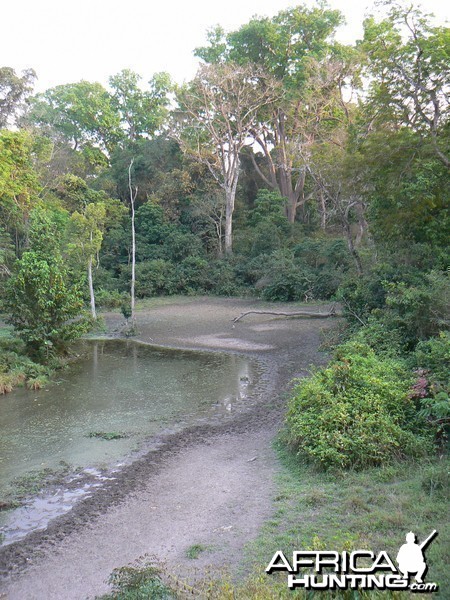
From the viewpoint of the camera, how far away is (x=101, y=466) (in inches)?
344

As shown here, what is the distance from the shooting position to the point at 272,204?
118ft

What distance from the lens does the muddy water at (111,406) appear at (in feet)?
30.7

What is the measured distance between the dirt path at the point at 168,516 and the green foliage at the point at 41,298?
7.37 m

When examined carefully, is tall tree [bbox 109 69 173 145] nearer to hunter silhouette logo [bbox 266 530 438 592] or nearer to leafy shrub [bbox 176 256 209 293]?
leafy shrub [bbox 176 256 209 293]

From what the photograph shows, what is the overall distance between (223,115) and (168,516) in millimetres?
29864

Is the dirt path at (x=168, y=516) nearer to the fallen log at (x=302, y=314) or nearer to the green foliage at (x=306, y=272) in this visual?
the fallen log at (x=302, y=314)

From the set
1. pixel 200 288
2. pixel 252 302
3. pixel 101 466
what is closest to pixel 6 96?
pixel 200 288

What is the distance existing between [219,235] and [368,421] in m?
29.3

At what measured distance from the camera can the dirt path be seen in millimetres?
5543

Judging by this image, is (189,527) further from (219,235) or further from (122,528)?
(219,235)

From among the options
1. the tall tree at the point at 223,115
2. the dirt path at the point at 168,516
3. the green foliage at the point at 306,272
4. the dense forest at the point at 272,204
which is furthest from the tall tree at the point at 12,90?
the dirt path at the point at 168,516

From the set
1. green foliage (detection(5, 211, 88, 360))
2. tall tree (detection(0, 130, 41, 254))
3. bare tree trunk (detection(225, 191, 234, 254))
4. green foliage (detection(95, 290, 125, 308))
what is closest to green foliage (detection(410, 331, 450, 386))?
green foliage (detection(5, 211, 88, 360))

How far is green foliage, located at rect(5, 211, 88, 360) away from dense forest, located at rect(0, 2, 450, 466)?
0.06m

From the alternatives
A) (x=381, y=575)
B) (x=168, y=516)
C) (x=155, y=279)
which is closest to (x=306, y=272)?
(x=155, y=279)
